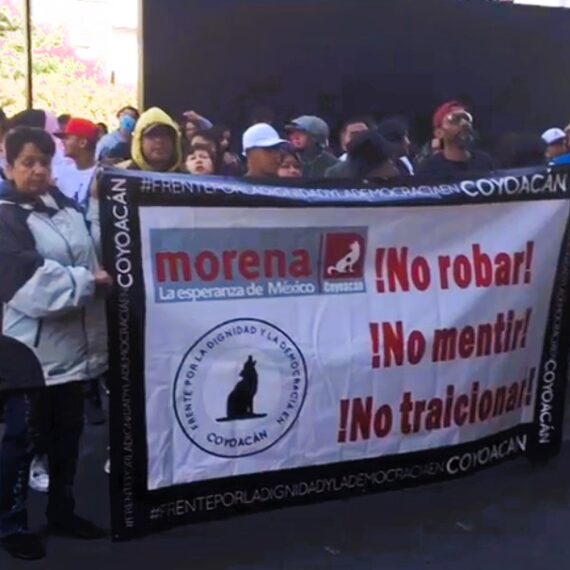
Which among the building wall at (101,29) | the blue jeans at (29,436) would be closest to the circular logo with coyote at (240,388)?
the blue jeans at (29,436)

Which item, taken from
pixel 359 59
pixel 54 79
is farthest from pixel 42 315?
pixel 54 79

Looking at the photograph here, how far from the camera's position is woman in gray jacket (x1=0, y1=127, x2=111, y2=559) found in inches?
153

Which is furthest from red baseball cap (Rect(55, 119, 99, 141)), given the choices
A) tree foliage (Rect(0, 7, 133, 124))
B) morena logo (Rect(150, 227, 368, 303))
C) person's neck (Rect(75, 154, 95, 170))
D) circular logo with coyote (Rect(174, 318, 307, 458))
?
tree foliage (Rect(0, 7, 133, 124))

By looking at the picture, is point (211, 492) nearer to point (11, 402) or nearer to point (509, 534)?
point (11, 402)

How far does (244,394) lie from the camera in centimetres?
412

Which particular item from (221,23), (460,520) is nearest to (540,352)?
(460,520)

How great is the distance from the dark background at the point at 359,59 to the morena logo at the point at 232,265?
6255 mm

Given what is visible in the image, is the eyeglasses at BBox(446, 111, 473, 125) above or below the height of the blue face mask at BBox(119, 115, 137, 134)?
above

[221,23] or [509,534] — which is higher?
[221,23]

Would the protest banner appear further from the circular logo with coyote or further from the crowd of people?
the crowd of people

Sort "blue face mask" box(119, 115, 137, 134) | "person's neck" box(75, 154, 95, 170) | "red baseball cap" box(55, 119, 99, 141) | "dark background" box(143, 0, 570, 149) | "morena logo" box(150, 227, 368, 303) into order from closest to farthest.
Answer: "morena logo" box(150, 227, 368, 303)
"red baseball cap" box(55, 119, 99, 141)
"person's neck" box(75, 154, 95, 170)
"blue face mask" box(119, 115, 137, 134)
"dark background" box(143, 0, 570, 149)

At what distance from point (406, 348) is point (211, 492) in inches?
37.9

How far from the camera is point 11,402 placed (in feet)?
13.5

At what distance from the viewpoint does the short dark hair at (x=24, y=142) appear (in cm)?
412
